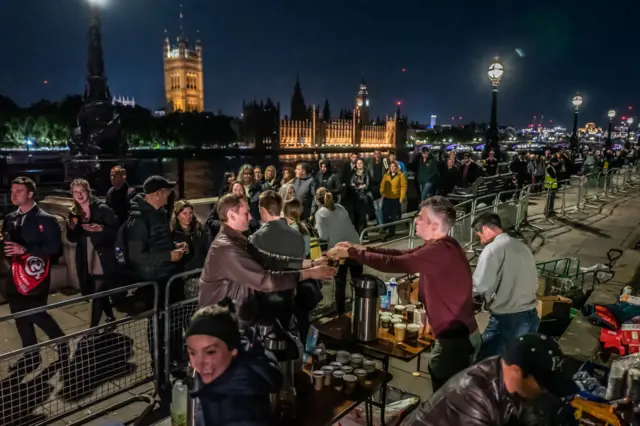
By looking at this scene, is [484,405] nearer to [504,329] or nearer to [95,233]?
[504,329]

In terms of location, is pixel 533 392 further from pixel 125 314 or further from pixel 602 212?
pixel 602 212

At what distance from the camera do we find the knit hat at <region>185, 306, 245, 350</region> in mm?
Result: 2426

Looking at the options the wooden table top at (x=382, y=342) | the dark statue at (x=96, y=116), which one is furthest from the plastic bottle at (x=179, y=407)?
the dark statue at (x=96, y=116)

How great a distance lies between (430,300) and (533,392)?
1418 mm

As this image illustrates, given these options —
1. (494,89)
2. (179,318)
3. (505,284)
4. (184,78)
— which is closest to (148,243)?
(179,318)

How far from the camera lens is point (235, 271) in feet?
11.5

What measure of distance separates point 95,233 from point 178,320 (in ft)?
5.60

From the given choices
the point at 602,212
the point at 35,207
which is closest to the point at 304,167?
the point at 35,207

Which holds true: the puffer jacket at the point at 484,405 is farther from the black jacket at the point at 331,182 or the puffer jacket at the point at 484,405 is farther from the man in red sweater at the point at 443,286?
the black jacket at the point at 331,182

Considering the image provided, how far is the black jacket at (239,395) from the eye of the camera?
2.41 meters

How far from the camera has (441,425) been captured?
7.64ft

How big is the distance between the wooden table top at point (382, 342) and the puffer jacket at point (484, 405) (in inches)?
56.0

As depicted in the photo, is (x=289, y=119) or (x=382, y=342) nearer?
(x=382, y=342)

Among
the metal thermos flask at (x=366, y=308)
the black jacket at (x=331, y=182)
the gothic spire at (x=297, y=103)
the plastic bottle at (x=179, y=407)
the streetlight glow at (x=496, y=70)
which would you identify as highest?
the gothic spire at (x=297, y=103)
